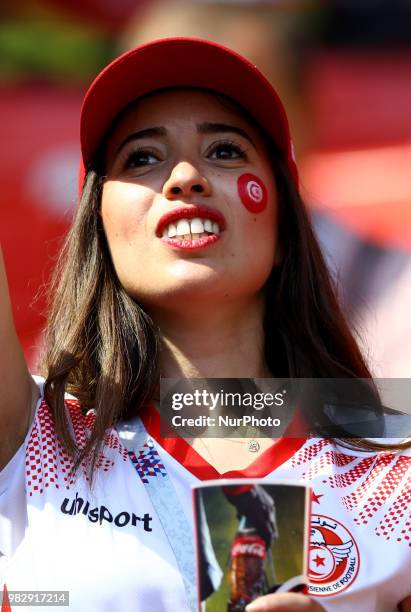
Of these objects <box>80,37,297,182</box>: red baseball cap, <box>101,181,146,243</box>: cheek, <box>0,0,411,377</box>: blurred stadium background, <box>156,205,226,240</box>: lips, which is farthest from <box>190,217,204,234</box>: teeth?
<box>0,0,411,377</box>: blurred stadium background

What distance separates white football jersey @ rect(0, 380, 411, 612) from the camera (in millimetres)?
1780

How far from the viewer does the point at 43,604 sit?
1.74 meters

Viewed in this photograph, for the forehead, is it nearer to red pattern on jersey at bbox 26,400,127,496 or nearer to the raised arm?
the raised arm

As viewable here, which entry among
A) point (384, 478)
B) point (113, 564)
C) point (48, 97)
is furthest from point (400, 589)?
point (48, 97)

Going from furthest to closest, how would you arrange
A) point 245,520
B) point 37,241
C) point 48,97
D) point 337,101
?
point 337,101, point 48,97, point 37,241, point 245,520

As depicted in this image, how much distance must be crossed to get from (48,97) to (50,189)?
1578mm

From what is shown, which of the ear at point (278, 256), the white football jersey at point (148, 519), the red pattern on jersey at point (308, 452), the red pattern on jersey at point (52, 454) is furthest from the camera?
the ear at point (278, 256)

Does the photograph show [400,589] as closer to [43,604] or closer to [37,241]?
[43,604]

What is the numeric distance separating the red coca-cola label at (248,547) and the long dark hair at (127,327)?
52 centimetres

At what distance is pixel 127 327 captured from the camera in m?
2.12

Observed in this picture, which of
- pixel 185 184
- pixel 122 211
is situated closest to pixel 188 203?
pixel 185 184

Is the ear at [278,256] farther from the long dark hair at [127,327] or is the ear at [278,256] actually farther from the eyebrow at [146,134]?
the eyebrow at [146,134]

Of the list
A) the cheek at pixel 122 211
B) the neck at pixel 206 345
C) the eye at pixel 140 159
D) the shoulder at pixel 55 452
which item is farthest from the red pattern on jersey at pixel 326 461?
the eye at pixel 140 159

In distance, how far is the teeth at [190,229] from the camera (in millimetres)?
2035
